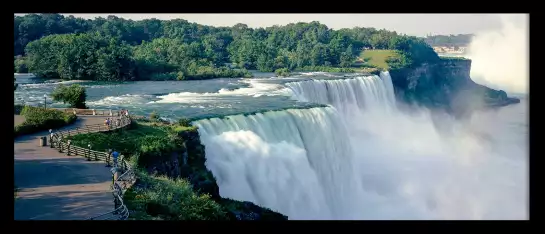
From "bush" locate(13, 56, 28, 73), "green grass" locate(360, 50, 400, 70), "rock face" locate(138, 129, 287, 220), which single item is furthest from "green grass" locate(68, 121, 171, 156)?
"green grass" locate(360, 50, 400, 70)

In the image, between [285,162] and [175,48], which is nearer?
[285,162]

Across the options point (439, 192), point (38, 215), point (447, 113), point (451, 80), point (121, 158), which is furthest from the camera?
point (451, 80)

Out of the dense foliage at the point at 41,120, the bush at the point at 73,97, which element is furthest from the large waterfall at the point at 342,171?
the bush at the point at 73,97

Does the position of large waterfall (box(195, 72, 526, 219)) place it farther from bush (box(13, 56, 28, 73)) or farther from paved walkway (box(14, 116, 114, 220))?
bush (box(13, 56, 28, 73))

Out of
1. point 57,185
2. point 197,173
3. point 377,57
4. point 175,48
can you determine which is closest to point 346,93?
point 197,173

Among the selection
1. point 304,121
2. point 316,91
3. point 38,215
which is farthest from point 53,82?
point 38,215

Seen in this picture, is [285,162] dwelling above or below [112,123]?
below

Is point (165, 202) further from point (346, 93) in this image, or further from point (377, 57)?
point (377, 57)
